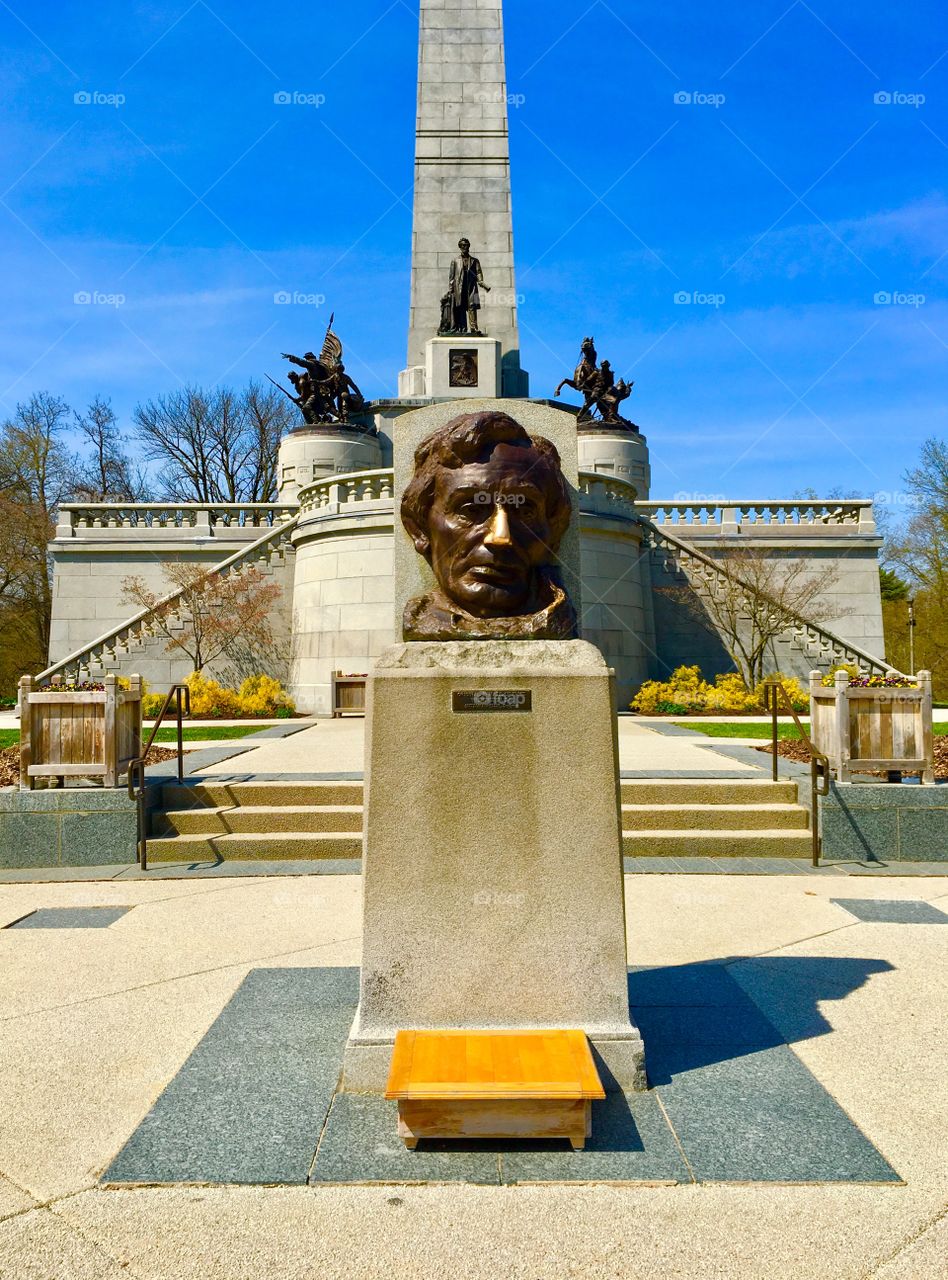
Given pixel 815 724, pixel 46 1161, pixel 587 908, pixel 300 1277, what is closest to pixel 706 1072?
pixel 587 908

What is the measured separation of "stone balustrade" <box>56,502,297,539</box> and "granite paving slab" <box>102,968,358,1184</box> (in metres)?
28.8

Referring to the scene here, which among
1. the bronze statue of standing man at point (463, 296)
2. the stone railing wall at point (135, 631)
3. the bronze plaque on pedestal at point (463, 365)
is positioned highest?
the bronze statue of standing man at point (463, 296)

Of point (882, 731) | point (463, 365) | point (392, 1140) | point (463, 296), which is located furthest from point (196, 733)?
point (463, 296)

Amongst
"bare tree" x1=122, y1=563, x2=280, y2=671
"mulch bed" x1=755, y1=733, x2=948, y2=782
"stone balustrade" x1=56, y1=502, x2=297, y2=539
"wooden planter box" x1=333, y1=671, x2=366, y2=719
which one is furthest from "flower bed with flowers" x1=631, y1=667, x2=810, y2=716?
"stone balustrade" x1=56, y1=502, x2=297, y2=539

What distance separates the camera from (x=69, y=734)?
880 centimetres

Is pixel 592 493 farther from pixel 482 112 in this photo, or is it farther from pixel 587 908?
pixel 587 908

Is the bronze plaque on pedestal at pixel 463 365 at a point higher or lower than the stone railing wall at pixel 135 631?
higher

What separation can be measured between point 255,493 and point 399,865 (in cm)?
5423

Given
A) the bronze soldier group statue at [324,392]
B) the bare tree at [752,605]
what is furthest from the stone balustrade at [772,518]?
the bronze soldier group statue at [324,392]

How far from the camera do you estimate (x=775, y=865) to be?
844 cm

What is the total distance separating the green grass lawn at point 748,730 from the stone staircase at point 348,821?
617cm

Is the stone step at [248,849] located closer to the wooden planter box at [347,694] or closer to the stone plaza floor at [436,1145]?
the stone plaza floor at [436,1145]

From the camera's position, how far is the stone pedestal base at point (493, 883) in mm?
4000

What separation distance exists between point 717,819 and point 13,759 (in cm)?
988
